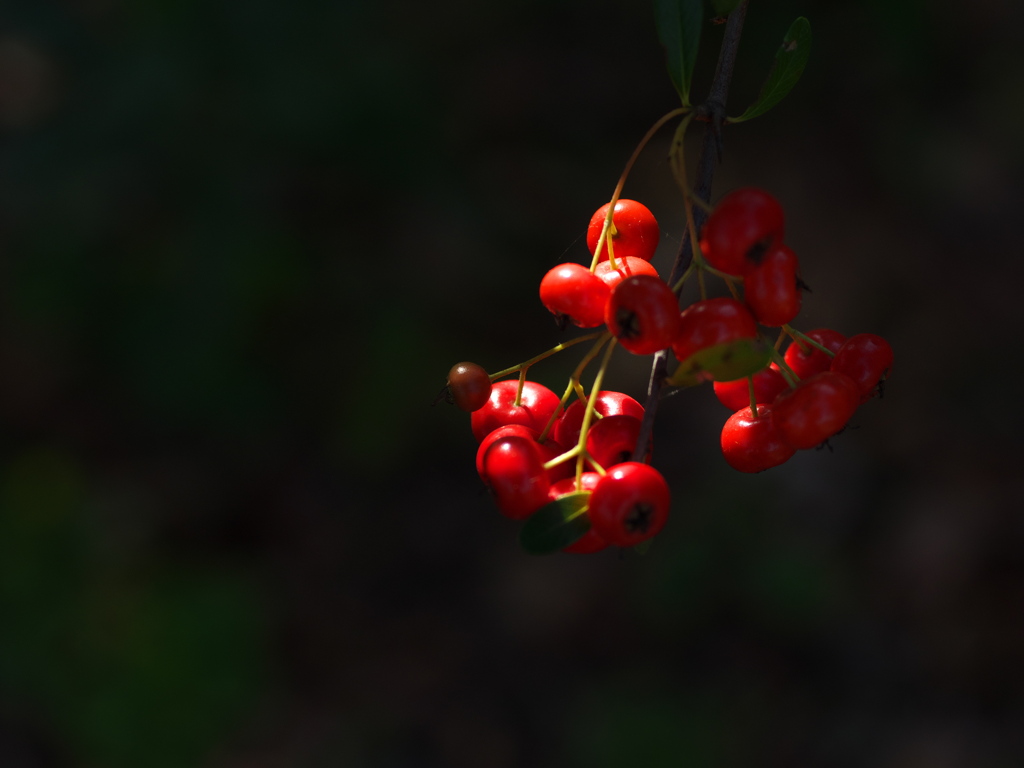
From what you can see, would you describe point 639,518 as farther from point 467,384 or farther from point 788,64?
point 788,64

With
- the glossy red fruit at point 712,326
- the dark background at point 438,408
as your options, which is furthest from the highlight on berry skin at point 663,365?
the dark background at point 438,408

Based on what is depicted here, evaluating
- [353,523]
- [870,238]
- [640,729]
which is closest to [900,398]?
[870,238]

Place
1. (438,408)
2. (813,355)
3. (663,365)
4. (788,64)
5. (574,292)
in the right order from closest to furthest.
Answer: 1. (663,365)
2. (574,292)
3. (788,64)
4. (813,355)
5. (438,408)

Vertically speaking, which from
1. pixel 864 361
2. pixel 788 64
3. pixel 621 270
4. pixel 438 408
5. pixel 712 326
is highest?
pixel 788 64

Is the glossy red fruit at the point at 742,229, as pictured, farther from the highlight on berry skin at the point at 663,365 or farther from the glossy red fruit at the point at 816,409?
the glossy red fruit at the point at 816,409

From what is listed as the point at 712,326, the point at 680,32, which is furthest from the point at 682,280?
the point at 680,32

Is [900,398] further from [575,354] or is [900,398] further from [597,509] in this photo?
[597,509]

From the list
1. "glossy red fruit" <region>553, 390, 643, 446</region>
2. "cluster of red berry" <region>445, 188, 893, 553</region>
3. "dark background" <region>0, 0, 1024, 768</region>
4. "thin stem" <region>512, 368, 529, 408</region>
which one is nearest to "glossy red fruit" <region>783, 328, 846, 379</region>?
"cluster of red berry" <region>445, 188, 893, 553</region>
